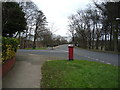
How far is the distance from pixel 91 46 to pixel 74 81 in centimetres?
4737

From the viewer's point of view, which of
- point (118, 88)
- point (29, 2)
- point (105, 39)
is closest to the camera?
point (118, 88)

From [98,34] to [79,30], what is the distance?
11.3 meters

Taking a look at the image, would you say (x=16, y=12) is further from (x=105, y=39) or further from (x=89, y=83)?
(x=105, y=39)

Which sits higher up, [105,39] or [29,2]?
[29,2]

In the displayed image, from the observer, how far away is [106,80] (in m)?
6.23

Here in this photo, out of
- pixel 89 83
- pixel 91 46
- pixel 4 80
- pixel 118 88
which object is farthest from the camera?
pixel 91 46

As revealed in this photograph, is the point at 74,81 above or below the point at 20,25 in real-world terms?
below

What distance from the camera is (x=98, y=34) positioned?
44.0 meters

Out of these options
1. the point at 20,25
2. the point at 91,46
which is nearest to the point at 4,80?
the point at 20,25

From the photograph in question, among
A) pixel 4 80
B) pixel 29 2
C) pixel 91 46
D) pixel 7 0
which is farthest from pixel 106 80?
pixel 91 46

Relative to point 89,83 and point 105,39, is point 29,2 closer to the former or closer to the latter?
point 105,39

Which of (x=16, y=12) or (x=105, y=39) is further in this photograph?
(x=105, y=39)

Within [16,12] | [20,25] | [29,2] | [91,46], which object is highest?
[29,2]

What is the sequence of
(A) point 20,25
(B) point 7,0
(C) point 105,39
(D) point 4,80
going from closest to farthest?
(D) point 4,80, (A) point 20,25, (B) point 7,0, (C) point 105,39
